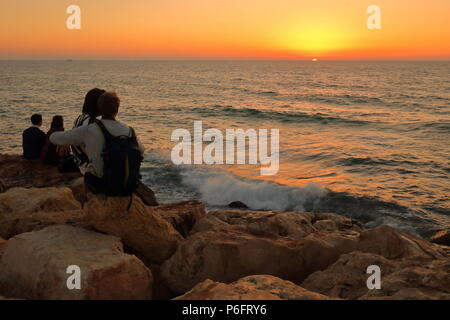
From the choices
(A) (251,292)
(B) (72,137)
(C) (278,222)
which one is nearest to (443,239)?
(C) (278,222)

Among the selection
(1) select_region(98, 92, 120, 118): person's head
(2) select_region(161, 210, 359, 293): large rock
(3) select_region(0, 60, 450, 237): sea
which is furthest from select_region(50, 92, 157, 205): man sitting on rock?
(3) select_region(0, 60, 450, 237): sea

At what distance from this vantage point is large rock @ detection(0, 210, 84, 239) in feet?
16.7

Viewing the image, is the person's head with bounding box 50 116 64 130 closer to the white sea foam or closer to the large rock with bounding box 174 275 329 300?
the white sea foam

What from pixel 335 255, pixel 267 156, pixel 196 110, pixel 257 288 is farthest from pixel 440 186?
pixel 196 110

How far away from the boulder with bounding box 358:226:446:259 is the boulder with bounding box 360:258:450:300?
1113mm

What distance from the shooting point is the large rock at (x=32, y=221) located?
5.09 metres

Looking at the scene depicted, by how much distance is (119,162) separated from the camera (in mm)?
3912

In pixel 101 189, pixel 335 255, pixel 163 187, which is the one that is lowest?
pixel 163 187

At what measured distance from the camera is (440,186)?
45.0 feet

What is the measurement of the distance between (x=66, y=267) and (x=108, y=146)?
1.17 m

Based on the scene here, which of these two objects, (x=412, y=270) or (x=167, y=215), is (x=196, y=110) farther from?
(x=412, y=270)

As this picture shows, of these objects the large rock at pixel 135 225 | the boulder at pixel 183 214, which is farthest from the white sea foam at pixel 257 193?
the large rock at pixel 135 225

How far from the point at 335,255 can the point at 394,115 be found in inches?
1140
